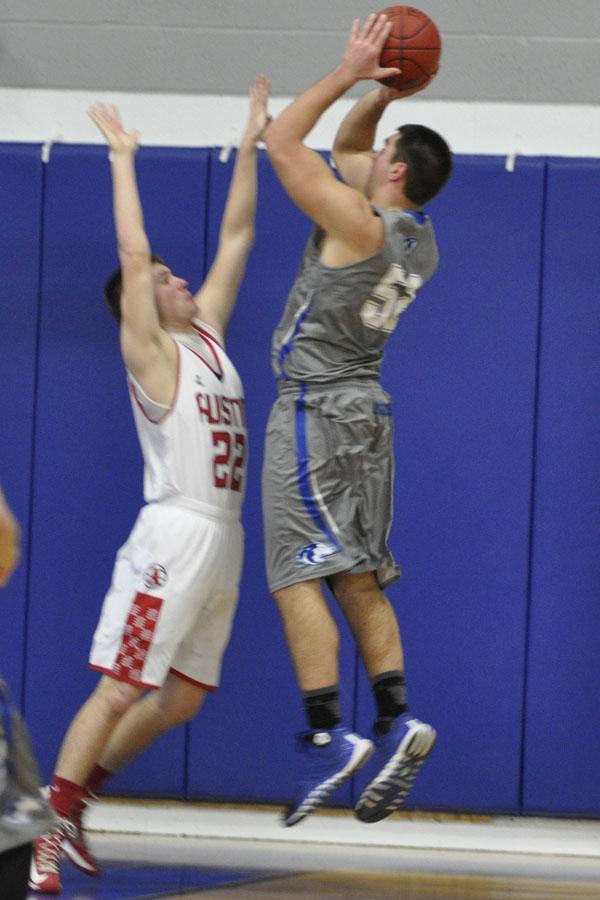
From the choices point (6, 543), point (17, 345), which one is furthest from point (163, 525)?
point (6, 543)

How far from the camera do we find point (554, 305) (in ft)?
16.7

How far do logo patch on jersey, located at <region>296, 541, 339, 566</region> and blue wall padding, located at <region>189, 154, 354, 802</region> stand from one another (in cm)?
121

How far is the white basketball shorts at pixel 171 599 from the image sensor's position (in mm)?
4246

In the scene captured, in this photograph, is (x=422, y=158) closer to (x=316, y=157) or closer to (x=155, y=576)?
(x=316, y=157)

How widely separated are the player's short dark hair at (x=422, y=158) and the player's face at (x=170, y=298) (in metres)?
0.89

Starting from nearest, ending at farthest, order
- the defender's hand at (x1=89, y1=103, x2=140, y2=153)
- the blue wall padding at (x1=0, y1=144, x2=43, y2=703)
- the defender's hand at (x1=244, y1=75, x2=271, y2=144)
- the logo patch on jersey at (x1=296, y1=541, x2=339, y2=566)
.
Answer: the logo patch on jersey at (x1=296, y1=541, x2=339, y2=566), the defender's hand at (x1=89, y1=103, x2=140, y2=153), the defender's hand at (x1=244, y1=75, x2=271, y2=144), the blue wall padding at (x1=0, y1=144, x2=43, y2=703)

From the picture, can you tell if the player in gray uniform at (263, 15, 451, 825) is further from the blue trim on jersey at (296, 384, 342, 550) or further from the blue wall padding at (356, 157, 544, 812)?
the blue wall padding at (356, 157, 544, 812)

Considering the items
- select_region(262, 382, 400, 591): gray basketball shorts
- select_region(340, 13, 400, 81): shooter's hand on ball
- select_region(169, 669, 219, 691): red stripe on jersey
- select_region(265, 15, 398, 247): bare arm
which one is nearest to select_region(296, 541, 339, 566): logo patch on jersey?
select_region(262, 382, 400, 591): gray basketball shorts

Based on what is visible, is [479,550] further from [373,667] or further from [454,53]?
[454,53]

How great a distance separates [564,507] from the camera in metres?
5.07

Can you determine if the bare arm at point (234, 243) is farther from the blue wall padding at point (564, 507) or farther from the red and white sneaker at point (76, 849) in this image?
the red and white sneaker at point (76, 849)

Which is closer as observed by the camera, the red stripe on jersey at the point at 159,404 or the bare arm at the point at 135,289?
the bare arm at the point at 135,289

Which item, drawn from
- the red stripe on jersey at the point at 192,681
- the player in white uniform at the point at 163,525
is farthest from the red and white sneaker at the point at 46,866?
the red stripe on jersey at the point at 192,681

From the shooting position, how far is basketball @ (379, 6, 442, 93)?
3953 mm
